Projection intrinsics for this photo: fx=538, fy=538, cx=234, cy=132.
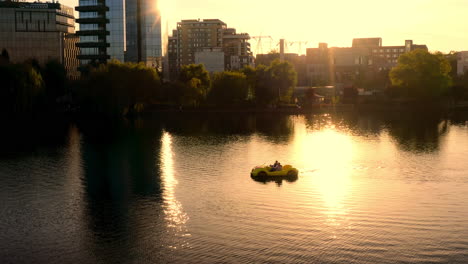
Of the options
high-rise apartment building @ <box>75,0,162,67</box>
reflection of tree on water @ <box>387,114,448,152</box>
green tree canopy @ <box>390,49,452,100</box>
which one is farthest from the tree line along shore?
reflection of tree on water @ <box>387,114,448,152</box>

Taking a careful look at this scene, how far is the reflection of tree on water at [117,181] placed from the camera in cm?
3438

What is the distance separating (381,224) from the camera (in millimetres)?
35531

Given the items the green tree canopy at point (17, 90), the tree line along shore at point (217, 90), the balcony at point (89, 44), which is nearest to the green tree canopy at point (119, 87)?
the tree line along shore at point (217, 90)

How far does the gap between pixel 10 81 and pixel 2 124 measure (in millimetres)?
8725

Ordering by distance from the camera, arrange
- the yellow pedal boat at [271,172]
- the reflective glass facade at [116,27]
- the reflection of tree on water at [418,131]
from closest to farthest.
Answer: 1. the yellow pedal boat at [271,172]
2. the reflection of tree on water at [418,131]
3. the reflective glass facade at [116,27]

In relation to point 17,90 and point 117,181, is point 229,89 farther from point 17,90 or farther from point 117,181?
point 117,181

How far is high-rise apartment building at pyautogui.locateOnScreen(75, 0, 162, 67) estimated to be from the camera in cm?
17288

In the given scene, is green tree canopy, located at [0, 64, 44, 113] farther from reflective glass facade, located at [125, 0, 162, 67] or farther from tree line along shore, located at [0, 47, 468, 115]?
reflective glass facade, located at [125, 0, 162, 67]

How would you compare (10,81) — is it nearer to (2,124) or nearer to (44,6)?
(2,124)

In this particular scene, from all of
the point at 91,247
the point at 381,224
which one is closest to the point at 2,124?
the point at 91,247

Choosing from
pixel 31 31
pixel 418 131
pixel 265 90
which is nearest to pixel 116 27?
pixel 31 31

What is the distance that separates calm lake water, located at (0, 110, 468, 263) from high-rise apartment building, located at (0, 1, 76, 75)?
4545 inches

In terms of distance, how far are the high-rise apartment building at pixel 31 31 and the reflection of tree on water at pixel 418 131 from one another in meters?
124

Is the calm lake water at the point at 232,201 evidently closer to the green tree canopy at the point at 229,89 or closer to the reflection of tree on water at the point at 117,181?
the reflection of tree on water at the point at 117,181
